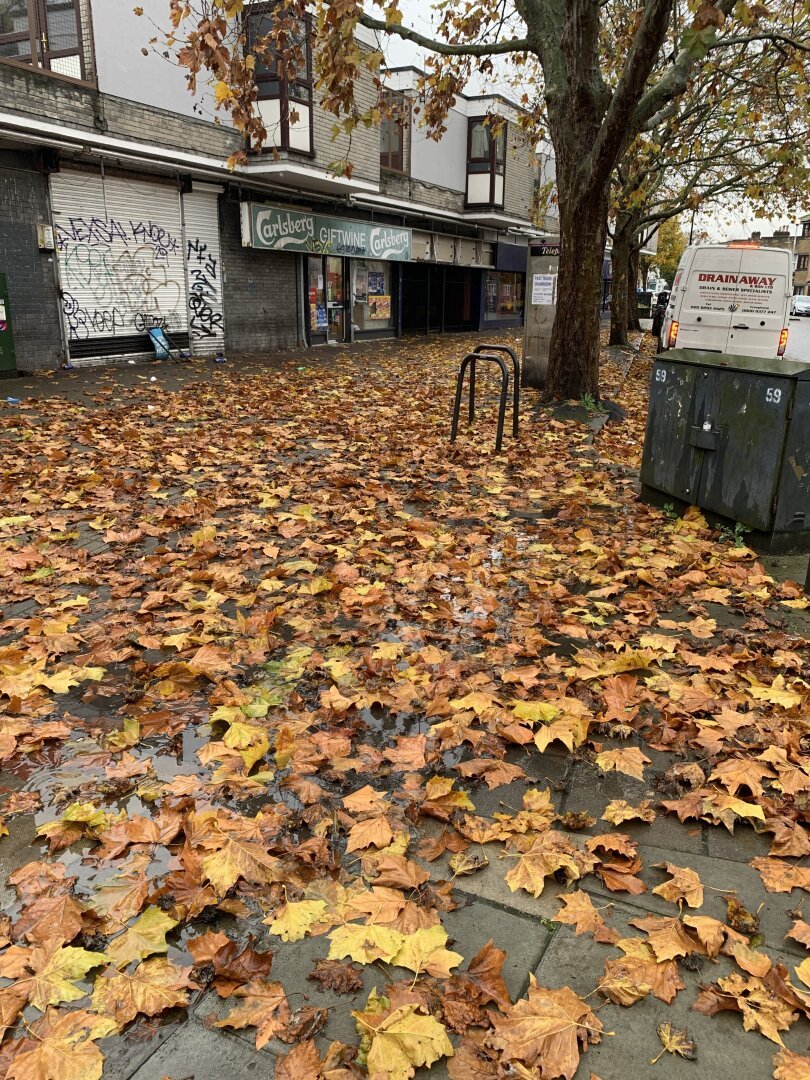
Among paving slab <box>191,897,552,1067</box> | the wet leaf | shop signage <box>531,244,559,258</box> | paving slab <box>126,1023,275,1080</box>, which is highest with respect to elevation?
shop signage <box>531,244,559,258</box>

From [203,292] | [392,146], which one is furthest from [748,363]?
[392,146]

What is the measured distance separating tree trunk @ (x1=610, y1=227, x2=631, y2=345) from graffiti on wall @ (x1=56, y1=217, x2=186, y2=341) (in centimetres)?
1286

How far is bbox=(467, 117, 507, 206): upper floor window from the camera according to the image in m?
28.6

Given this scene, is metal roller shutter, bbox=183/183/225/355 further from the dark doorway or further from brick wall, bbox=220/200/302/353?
the dark doorway

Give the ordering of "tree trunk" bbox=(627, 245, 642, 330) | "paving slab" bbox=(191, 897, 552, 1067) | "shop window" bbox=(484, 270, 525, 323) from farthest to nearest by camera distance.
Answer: "shop window" bbox=(484, 270, 525, 323) → "tree trunk" bbox=(627, 245, 642, 330) → "paving slab" bbox=(191, 897, 552, 1067)

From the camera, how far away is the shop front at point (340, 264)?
1897 cm

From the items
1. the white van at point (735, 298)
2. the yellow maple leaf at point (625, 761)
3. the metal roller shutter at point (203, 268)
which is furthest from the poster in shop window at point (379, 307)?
the yellow maple leaf at point (625, 761)

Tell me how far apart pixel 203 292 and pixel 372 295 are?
824cm

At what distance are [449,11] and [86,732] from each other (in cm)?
1383

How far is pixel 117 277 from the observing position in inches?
606

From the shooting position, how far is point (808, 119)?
17.1 meters

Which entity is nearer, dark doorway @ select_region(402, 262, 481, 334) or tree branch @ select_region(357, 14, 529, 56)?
tree branch @ select_region(357, 14, 529, 56)

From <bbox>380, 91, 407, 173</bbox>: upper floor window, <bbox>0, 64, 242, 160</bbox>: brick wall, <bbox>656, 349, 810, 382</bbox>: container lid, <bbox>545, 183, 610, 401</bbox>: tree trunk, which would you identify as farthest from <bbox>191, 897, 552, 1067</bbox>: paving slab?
<bbox>380, 91, 407, 173</bbox>: upper floor window

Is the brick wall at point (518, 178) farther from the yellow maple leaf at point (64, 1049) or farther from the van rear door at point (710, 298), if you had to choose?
A: the yellow maple leaf at point (64, 1049)
